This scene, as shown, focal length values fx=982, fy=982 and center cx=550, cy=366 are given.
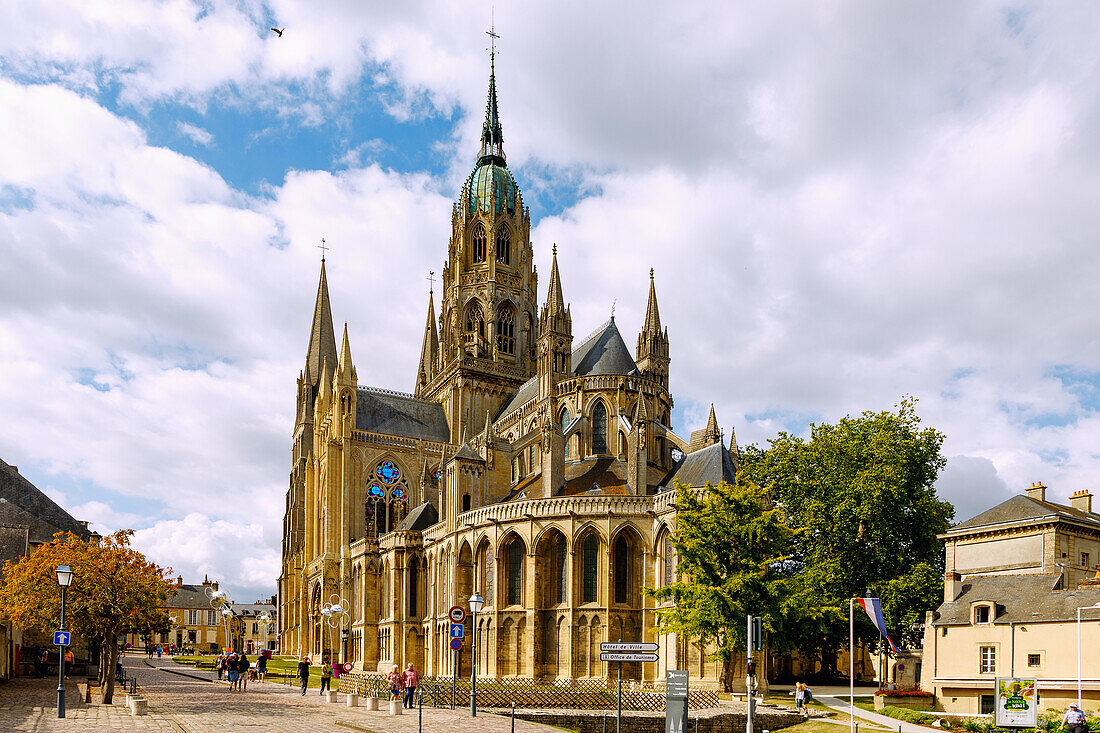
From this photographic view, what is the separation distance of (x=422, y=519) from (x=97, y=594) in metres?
32.5

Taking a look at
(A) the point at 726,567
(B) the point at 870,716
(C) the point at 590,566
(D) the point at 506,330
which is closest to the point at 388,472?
(D) the point at 506,330

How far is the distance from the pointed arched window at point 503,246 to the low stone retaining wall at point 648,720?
57.6 meters

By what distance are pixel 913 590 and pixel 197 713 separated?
30.3 m

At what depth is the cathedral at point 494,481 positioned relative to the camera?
50562mm

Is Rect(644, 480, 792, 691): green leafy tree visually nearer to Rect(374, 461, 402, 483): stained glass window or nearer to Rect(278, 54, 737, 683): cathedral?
Rect(278, 54, 737, 683): cathedral

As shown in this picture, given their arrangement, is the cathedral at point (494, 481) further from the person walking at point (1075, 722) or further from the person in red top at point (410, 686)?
the person walking at point (1075, 722)

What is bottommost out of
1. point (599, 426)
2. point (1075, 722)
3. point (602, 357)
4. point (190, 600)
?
point (190, 600)

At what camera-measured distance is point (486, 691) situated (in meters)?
36.1

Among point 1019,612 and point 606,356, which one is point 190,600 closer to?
point 606,356

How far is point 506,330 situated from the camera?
85.5 meters

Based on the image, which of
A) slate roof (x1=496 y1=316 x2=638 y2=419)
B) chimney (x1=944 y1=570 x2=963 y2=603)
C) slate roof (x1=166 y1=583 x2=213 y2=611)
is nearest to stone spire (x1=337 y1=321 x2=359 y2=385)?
slate roof (x1=496 y1=316 x2=638 y2=419)

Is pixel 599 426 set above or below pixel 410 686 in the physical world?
above

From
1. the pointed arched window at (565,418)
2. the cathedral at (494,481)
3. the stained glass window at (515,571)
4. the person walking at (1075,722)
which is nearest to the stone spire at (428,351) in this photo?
the cathedral at (494,481)

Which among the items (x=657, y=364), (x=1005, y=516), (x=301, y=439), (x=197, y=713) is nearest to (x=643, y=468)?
(x=657, y=364)
